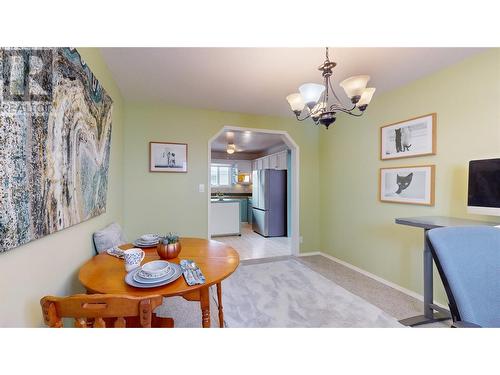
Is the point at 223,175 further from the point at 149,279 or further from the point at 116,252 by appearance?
the point at 149,279

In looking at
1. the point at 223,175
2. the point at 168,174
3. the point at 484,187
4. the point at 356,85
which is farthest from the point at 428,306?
the point at 223,175

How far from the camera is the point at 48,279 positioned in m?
1.00

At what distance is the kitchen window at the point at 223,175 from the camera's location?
7027 mm

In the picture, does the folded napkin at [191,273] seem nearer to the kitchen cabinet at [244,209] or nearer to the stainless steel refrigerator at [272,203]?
the stainless steel refrigerator at [272,203]

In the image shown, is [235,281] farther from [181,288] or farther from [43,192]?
[43,192]

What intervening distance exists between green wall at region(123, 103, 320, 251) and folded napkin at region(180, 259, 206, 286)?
183cm

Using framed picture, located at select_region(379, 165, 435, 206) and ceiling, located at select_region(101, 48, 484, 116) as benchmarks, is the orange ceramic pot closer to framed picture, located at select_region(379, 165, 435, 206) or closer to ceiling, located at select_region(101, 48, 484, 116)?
ceiling, located at select_region(101, 48, 484, 116)

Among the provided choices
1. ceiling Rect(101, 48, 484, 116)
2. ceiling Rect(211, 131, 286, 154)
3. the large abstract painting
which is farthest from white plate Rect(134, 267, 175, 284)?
ceiling Rect(211, 131, 286, 154)

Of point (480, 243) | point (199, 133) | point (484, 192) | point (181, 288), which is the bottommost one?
point (181, 288)

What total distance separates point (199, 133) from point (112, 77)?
1195 mm

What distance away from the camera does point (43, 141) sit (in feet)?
2.85

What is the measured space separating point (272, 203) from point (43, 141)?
4478mm
